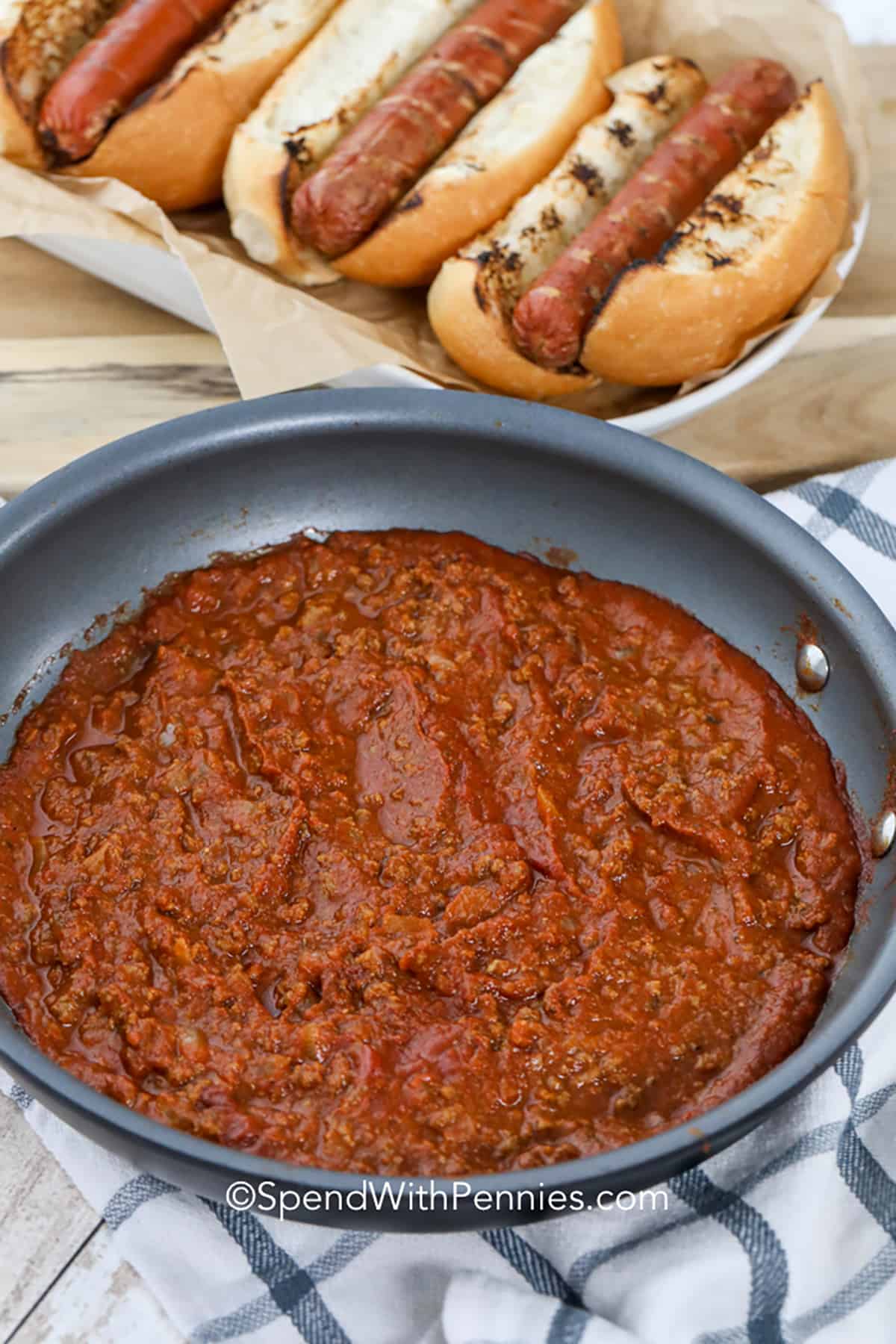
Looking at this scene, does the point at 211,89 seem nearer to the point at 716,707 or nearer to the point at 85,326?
the point at 85,326

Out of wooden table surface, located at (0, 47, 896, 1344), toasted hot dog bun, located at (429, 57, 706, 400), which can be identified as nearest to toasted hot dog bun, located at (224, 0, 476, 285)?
wooden table surface, located at (0, 47, 896, 1344)

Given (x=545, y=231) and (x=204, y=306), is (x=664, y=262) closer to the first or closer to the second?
(x=545, y=231)

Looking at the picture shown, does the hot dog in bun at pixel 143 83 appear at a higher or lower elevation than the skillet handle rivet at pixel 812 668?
higher

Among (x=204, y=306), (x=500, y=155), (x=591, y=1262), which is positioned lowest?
(x=591, y=1262)

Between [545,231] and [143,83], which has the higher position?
[143,83]

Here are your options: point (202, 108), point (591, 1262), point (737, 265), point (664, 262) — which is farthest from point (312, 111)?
point (591, 1262)

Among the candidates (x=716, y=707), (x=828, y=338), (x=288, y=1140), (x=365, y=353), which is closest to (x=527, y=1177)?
(x=288, y=1140)

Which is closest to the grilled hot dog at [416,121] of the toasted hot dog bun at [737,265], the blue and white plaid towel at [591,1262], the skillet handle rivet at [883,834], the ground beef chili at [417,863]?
the toasted hot dog bun at [737,265]

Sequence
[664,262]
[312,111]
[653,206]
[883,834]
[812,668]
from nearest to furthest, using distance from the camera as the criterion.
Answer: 1. [883,834]
2. [812,668]
3. [664,262]
4. [653,206]
5. [312,111]

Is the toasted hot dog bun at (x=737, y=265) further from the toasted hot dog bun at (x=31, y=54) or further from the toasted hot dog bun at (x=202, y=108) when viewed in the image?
the toasted hot dog bun at (x=31, y=54)
